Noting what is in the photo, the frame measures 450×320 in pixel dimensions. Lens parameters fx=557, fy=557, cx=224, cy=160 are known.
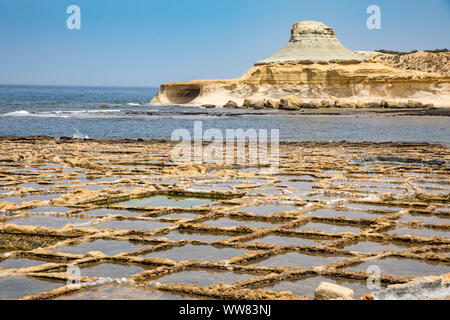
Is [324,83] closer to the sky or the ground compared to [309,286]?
closer to the sky

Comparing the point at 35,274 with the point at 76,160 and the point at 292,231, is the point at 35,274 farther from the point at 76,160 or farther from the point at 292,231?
the point at 76,160

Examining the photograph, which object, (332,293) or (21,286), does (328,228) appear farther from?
(21,286)

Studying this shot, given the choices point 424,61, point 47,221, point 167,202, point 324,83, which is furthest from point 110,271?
point 424,61

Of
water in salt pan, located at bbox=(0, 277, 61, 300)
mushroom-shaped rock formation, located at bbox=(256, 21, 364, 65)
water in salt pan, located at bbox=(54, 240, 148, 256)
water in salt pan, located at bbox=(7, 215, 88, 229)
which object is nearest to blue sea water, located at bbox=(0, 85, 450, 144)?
water in salt pan, located at bbox=(7, 215, 88, 229)

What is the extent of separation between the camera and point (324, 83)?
76.7m

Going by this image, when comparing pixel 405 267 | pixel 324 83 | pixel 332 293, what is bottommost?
pixel 405 267

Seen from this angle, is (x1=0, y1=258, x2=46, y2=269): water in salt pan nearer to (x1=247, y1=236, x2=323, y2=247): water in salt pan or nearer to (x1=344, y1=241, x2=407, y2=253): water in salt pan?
(x1=247, y1=236, x2=323, y2=247): water in salt pan

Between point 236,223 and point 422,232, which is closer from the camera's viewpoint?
point 422,232

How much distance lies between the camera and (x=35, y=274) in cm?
468

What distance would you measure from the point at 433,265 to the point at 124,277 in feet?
9.09

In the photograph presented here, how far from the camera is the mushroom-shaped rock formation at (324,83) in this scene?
7225cm

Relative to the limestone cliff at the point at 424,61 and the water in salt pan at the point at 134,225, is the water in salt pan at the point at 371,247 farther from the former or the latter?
the limestone cliff at the point at 424,61

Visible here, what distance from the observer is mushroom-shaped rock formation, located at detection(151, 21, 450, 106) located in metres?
72.2
